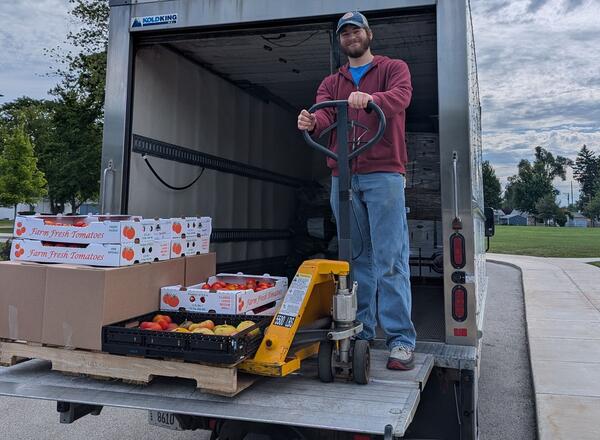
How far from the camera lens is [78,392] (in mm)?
2467

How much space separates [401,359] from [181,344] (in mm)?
1185

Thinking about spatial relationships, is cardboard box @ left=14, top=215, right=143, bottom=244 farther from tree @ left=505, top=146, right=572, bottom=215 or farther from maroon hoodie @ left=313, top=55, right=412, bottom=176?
tree @ left=505, top=146, right=572, bottom=215

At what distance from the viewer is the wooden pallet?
92.3 inches

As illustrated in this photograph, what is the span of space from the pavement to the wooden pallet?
2867mm

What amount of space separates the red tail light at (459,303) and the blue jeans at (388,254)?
26 centimetres

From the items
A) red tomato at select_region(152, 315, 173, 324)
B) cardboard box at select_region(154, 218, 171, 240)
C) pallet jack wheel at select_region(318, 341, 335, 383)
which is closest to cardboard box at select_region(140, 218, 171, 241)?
cardboard box at select_region(154, 218, 171, 240)

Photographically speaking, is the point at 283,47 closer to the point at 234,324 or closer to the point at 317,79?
the point at 317,79

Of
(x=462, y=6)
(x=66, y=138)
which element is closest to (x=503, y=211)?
(x=66, y=138)

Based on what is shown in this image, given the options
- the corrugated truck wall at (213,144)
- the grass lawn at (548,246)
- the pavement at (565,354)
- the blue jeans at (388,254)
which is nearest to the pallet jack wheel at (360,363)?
the blue jeans at (388,254)

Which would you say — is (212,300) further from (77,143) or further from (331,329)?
(77,143)

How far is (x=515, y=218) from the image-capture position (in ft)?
366

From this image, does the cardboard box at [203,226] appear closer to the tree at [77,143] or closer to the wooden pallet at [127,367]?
the wooden pallet at [127,367]

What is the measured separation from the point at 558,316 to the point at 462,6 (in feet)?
24.6

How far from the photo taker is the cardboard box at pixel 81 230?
282 cm
